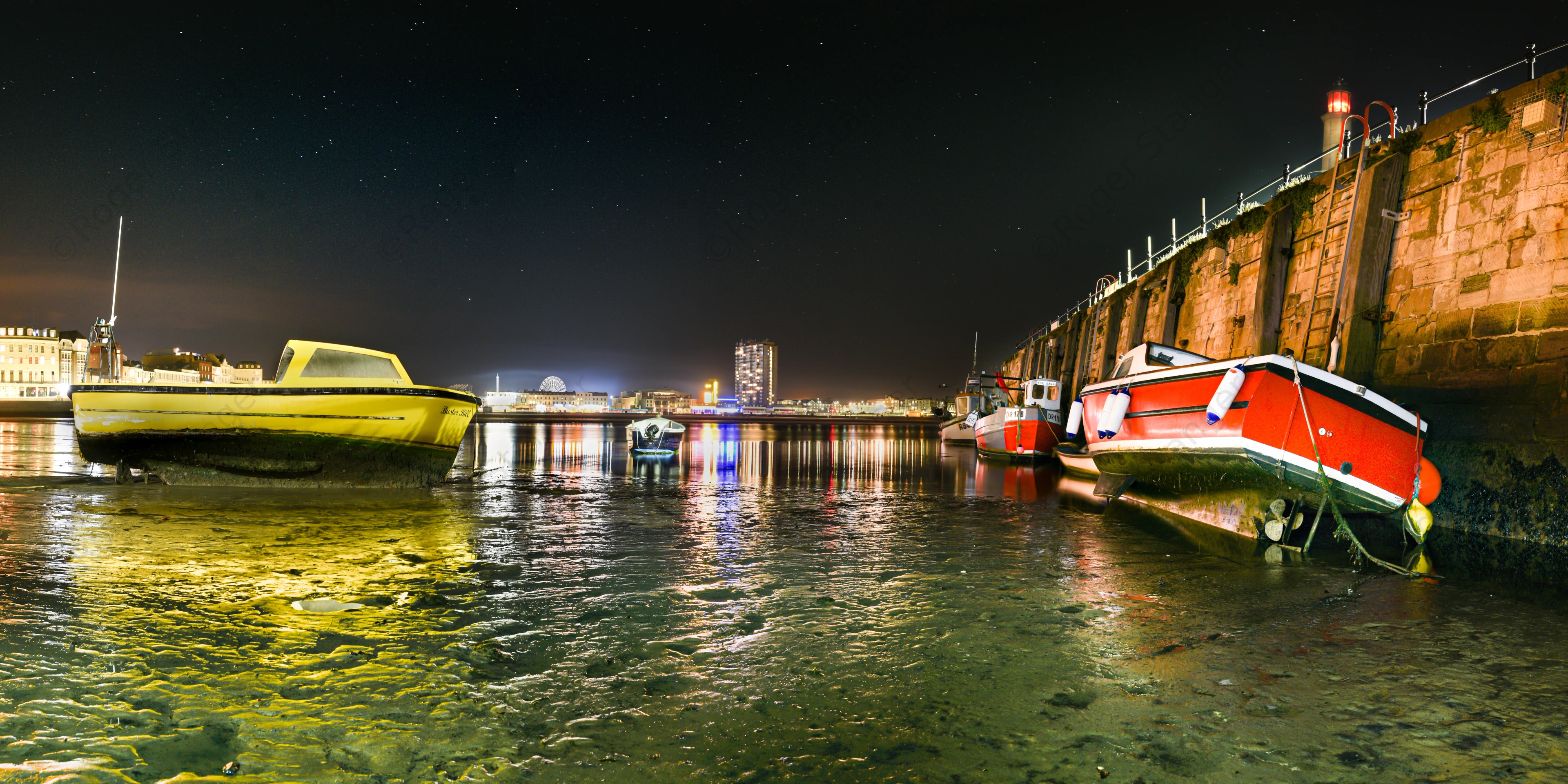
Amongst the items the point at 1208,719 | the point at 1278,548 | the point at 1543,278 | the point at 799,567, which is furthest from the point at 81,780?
the point at 1543,278

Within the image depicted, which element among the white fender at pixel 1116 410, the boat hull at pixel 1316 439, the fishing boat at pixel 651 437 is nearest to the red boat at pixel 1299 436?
the boat hull at pixel 1316 439

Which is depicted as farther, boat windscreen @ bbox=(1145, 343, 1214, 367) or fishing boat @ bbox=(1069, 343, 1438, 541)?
boat windscreen @ bbox=(1145, 343, 1214, 367)

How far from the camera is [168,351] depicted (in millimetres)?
17078

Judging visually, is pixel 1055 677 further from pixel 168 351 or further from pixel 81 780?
pixel 168 351

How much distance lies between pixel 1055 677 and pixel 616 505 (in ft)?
33.5

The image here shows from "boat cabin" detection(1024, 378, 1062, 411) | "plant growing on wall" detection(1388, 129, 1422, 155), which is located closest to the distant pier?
"boat cabin" detection(1024, 378, 1062, 411)

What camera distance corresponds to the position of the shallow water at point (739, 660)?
3.38 metres

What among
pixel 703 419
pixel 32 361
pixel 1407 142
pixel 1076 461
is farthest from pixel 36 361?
pixel 1407 142

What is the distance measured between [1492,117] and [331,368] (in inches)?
753

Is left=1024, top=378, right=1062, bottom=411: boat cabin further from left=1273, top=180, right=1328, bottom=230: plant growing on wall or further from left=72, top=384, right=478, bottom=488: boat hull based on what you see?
left=72, top=384, right=478, bottom=488: boat hull

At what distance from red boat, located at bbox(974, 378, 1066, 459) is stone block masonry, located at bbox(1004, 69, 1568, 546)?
40.1 feet

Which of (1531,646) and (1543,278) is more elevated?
(1543,278)

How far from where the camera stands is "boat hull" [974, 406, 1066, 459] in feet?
93.4

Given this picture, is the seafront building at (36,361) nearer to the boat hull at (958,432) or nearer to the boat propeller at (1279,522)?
the boat hull at (958,432)
